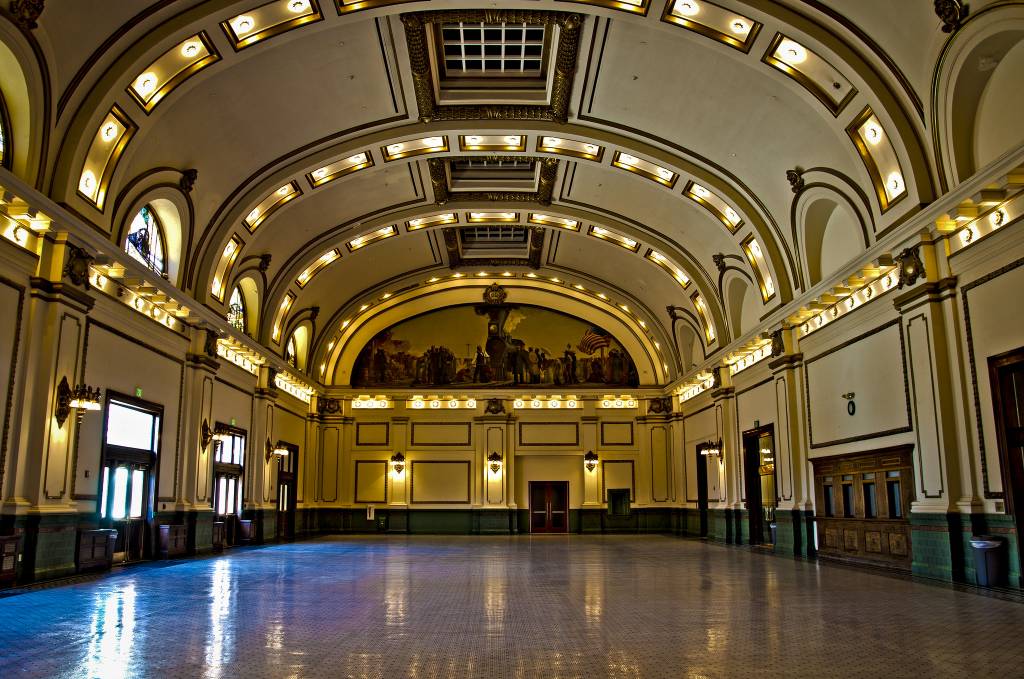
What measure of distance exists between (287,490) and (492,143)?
44.9 ft

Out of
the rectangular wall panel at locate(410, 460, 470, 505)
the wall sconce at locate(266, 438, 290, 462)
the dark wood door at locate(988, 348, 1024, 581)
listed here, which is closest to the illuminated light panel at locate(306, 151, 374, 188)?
the wall sconce at locate(266, 438, 290, 462)

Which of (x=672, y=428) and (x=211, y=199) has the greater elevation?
(x=211, y=199)

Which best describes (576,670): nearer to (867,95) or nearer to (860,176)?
(867,95)

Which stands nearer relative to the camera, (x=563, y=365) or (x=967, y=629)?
(x=967, y=629)

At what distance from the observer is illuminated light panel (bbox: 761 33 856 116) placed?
12.5m

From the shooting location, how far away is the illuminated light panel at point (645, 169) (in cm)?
1828

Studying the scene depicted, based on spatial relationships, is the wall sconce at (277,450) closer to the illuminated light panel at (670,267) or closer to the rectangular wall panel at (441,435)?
the rectangular wall panel at (441,435)

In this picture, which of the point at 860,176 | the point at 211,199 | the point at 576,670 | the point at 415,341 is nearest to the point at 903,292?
the point at 860,176

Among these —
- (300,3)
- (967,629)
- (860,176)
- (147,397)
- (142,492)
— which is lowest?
(967,629)

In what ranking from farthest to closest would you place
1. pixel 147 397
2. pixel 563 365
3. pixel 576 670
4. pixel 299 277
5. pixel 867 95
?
1. pixel 563 365
2. pixel 299 277
3. pixel 147 397
4. pixel 867 95
5. pixel 576 670

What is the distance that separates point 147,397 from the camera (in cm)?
1530

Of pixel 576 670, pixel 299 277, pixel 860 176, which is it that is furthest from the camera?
pixel 299 277

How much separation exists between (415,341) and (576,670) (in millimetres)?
24990

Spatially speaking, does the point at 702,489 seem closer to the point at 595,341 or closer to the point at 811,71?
the point at 595,341
